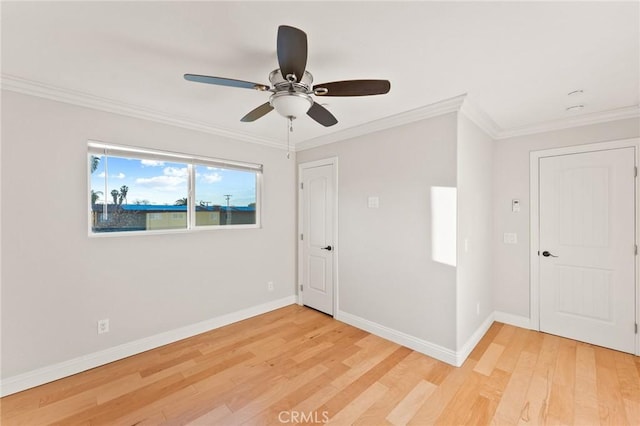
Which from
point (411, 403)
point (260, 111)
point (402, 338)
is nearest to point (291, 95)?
point (260, 111)

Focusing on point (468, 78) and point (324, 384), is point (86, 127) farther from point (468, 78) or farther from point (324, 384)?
point (468, 78)

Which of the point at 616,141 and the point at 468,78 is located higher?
the point at 468,78

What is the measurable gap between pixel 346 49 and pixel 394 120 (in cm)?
138

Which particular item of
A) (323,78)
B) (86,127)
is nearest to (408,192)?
(323,78)

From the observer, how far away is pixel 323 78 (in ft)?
6.80

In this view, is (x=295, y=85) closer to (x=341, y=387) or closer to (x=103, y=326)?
(x=341, y=387)

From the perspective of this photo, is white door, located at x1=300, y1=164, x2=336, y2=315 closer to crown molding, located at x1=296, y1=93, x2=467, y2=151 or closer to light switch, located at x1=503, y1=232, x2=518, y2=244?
crown molding, located at x1=296, y1=93, x2=467, y2=151

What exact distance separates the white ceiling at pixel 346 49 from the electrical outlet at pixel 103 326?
2042 mm

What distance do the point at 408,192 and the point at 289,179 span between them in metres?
1.92

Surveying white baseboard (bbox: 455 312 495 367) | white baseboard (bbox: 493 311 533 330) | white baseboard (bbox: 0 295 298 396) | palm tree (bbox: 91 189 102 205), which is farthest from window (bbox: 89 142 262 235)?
white baseboard (bbox: 493 311 533 330)

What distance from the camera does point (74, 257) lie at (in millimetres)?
2389

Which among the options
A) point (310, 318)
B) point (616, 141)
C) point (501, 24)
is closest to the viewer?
point (501, 24)

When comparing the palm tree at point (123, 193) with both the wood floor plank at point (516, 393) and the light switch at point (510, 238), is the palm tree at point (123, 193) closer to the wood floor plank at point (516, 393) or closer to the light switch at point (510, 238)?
the wood floor plank at point (516, 393)

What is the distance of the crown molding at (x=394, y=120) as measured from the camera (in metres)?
2.49
